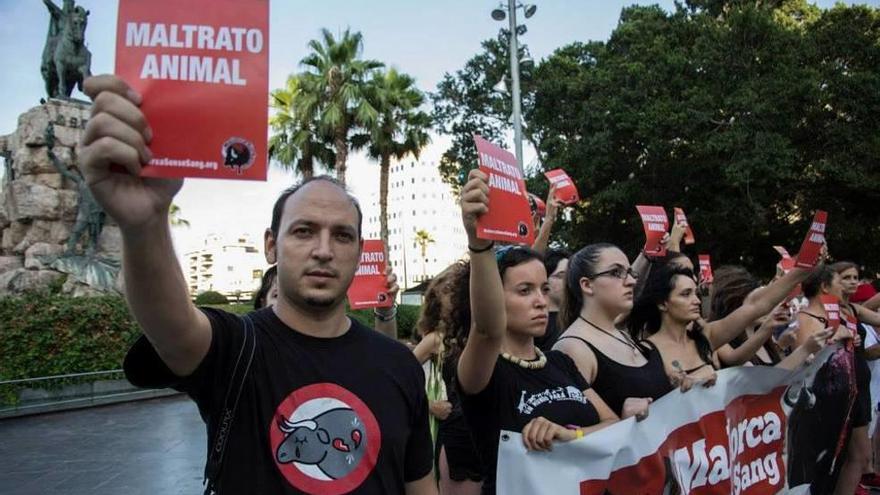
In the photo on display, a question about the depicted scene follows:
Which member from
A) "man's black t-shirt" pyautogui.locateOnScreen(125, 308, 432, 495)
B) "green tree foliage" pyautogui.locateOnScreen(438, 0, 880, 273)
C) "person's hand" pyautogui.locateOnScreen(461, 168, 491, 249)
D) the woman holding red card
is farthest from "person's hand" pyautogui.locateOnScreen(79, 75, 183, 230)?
"green tree foliage" pyautogui.locateOnScreen(438, 0, 880, 273)

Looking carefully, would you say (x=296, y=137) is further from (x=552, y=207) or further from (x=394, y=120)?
(x=552, y=207)

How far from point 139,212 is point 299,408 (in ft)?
2.11

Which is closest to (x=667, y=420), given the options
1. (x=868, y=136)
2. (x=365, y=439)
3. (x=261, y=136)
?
(x=365, y=439)

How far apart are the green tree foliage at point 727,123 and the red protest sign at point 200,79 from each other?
709 inches

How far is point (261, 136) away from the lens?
4.31 feet

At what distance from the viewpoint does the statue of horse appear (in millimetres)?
14867

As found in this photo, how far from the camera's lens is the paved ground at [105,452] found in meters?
6.26

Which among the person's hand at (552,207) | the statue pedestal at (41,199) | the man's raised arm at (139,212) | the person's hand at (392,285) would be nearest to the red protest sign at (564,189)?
the person's hand at (552,207)

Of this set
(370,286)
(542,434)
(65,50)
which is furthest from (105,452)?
(65,50)

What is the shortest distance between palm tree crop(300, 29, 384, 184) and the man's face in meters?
20.7

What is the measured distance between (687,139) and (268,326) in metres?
19.9

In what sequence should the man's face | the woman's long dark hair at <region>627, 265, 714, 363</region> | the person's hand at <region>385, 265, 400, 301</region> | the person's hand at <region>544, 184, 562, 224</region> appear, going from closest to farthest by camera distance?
the man's face → the woman's long dark hair at <region>627, 265, 714, 363</region> → the person's hand at <region>385, 265, 400, 301</region> → the person's hand at <region>544, 184, 562, 224</region>

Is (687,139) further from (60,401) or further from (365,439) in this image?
(365,439)

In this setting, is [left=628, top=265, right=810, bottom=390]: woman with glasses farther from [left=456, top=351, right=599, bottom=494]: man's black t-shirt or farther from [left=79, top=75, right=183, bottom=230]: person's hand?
[left=79, top=75, right=183, bottom=230]: person's hand
